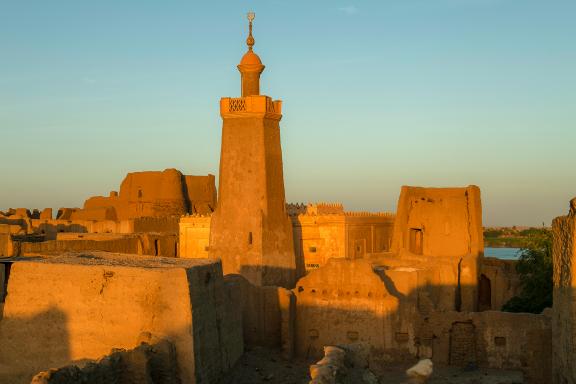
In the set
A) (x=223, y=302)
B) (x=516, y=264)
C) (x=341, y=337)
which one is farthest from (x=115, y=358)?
(x=516, y=264)

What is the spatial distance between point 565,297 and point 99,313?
8168 millimetres

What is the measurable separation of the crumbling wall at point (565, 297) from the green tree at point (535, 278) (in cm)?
1246

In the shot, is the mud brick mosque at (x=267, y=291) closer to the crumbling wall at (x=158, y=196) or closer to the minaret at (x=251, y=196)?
the minaret at (x=251, y=196)

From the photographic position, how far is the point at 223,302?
17531mm

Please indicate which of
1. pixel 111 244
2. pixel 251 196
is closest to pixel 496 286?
pixel 251 196

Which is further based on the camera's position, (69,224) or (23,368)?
(69,224)

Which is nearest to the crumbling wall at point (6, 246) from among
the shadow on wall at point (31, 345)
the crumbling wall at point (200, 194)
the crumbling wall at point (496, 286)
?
the shadow on wall at point (31, 345)

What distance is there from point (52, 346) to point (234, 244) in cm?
1573

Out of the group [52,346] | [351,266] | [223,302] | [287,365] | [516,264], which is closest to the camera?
[52,346]

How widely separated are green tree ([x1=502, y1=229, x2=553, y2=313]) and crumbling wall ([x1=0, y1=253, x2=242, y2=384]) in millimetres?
13791

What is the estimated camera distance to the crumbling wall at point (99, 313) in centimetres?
1489

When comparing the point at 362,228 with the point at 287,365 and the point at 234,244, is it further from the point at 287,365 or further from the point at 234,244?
the point at 287,365

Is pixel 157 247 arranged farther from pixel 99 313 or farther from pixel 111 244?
pixel 99 313

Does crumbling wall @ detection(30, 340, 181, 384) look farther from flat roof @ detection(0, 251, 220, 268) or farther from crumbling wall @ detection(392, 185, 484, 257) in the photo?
crumbling wall @ detection(392, 185, 484, 257)
